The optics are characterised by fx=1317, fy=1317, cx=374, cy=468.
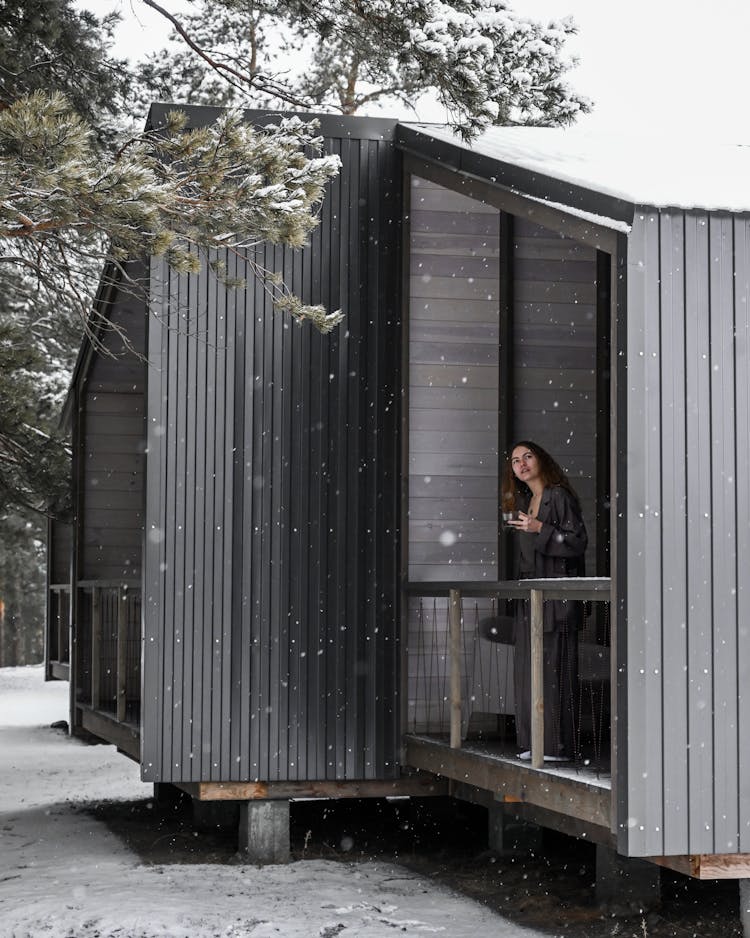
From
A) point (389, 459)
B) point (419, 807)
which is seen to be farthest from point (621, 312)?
point (419, 807)

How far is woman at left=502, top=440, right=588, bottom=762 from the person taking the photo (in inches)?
276

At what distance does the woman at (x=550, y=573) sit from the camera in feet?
23.0

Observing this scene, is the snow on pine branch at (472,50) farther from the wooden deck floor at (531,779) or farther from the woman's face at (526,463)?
the wooden deck floor at (531,779)

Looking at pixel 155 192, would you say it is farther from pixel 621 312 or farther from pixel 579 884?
pixel 579 884

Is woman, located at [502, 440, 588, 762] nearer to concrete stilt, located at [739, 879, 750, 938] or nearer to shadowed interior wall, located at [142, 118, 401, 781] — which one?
concrete stilt, located at [739, 879, 750, 938]

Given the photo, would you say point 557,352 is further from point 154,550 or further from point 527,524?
point 154,550

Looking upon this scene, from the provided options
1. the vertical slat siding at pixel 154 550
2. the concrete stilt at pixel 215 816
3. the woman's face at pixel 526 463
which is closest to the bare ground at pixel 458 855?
the concrete stilt at pixel 215 816

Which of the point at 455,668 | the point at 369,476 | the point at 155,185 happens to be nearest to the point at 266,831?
the point at 455,668

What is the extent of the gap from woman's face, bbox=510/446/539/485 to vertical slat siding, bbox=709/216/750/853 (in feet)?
4.63

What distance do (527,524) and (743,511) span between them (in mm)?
1344

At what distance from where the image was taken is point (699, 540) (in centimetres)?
607

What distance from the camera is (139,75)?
45.2 ft

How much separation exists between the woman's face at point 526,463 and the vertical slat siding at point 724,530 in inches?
55.5

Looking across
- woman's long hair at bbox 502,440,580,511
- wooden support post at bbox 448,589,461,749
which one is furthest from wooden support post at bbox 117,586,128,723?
woman's long hair at bbox 502,440,580,511
